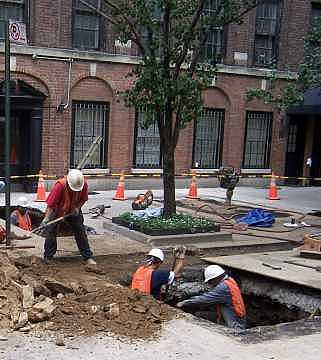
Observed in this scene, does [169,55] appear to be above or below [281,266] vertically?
above

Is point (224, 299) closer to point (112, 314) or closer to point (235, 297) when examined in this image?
point (235, 297)

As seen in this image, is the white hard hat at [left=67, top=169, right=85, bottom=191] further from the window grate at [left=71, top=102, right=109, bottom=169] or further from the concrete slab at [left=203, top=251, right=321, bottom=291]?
A: the window grate at [left=71, top=102, right=109, bottom=169]

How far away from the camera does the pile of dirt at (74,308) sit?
651 centimetres

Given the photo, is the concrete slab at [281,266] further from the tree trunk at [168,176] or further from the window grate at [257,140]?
the window grate at [257,140]

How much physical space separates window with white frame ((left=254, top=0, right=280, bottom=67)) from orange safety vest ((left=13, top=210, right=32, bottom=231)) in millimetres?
12642

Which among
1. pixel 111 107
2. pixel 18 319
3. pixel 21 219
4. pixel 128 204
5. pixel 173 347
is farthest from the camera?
pixel 111 107

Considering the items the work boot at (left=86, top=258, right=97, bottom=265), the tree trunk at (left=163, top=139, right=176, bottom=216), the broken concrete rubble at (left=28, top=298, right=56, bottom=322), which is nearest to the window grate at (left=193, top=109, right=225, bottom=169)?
the tree trunk at (left=163, top=139, right=176, bottom=216)

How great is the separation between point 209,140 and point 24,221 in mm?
10671

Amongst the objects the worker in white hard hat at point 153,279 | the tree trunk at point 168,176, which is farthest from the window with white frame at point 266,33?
the worker in white hard hat at point 153,279

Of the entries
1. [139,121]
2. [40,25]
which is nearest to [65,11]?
[40,25]

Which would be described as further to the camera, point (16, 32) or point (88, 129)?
point (88, 129)

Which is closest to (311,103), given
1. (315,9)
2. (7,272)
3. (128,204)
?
(315,9)

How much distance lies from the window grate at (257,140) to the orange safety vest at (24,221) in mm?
11795

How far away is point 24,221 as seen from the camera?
13.2 metres
